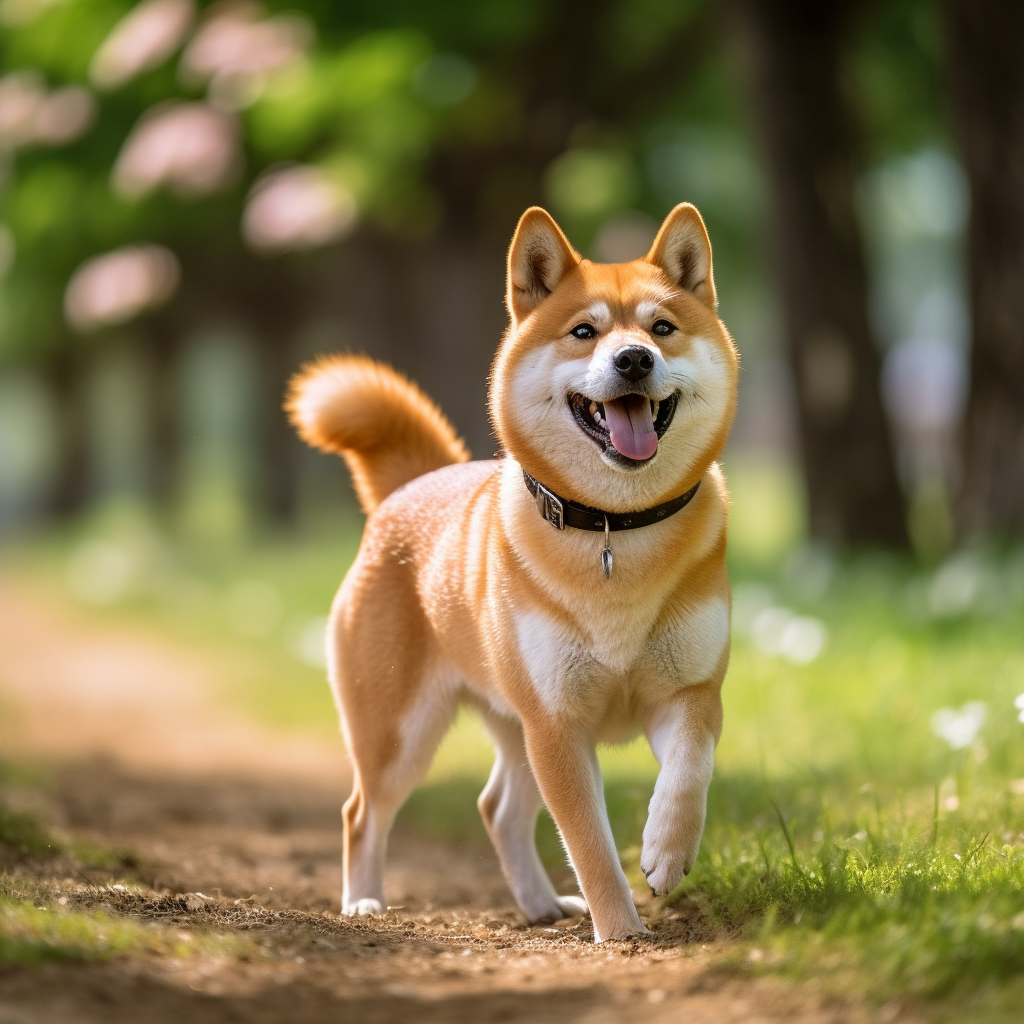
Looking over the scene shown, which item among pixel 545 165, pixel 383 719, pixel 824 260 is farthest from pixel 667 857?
pixel 545 165

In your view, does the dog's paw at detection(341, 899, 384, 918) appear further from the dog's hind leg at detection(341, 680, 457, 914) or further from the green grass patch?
the green grass patch

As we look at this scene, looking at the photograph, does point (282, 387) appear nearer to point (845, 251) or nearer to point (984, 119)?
point (845, 251)

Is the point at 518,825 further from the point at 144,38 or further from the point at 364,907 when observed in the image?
the point at 144,38

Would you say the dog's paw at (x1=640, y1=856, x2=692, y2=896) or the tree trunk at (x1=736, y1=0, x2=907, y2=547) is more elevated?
the tree trunk at (x1=736, y1=0, x2=907, y2=547)

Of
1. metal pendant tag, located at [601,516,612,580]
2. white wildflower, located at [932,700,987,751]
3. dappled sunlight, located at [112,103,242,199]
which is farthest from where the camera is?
dappled sunlight, located at [112,103,242,199]

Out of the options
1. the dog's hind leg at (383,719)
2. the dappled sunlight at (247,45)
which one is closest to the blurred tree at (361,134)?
the dappled sunlight at (247,45)

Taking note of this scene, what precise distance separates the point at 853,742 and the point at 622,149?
9.63m

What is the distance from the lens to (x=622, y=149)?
14414mm

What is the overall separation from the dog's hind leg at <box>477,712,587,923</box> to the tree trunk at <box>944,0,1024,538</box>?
4508 millimetres

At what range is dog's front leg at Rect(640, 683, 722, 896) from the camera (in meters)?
3.63

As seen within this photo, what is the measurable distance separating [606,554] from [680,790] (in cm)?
63

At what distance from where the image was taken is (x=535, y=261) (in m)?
4.07

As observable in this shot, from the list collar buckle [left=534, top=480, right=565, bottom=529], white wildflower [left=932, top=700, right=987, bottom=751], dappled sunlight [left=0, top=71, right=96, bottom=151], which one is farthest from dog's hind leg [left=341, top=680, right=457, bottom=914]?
dappled sunlight [left=0, top=71, right=96, bottom=151]

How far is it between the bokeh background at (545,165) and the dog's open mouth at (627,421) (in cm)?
504
